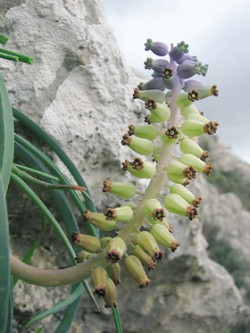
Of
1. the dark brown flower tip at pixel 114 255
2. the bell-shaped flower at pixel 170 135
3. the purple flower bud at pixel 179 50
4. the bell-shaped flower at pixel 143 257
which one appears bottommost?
the dark brown flower tip at pixel 114 255

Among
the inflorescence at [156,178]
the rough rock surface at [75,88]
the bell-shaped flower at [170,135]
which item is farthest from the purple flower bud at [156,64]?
the rough rock surface at [75,88]

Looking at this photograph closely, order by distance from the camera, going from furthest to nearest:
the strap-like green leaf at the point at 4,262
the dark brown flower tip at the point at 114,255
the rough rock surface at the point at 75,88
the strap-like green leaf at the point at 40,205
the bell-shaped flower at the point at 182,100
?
the rough rock surface at the point at 75,88
the strap-like green leaf at the point at 40,205
the bell-shaped flower at the point at 182,100
the dark brown flower tip at the point at 114,255
the strap-like green leaf at the point at 4,262

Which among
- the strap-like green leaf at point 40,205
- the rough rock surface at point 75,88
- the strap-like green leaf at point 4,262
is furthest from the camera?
the rough rock surface at point 75,88

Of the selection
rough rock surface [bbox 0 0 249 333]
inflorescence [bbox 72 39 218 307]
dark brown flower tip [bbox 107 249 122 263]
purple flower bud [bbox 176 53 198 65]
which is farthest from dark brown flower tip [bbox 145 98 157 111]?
rough rock surface [bbox 0 0 249 333]

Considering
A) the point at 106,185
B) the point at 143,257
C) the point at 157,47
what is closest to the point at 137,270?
the point at 143,257

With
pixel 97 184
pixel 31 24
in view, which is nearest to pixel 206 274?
pixel 97 184

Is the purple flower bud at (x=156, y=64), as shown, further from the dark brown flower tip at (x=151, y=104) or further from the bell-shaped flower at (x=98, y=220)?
the bell-shaped flower at (x=98, y=220)

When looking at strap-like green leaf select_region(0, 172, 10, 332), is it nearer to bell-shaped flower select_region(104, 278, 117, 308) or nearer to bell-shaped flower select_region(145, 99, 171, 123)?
bell-shaped flower select_region(104, 278, 117, 308)
